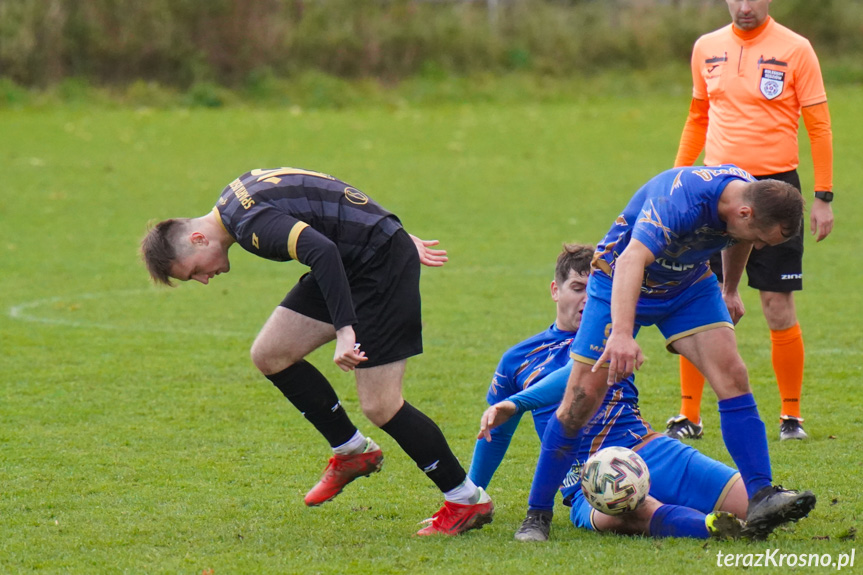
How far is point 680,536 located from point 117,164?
54.8 feet

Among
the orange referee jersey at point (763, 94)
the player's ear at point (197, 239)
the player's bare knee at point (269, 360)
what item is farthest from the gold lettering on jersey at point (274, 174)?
the orange referee jersey at point (763, 94)

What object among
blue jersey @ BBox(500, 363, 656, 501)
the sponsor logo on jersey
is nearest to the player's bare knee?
blue jersey @ BBox(500, 363, 656, 501)

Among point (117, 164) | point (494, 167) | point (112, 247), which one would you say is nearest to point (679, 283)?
point (112, 247)

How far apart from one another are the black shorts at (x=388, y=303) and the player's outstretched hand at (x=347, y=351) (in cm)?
39

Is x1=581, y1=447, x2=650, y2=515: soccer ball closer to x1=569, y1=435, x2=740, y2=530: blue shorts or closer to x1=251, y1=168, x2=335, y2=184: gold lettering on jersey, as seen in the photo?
x1=569, y1=435, x2=740, y2=530: blue shorts

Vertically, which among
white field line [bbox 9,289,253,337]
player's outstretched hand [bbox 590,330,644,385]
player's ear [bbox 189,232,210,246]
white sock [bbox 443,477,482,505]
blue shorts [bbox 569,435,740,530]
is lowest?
white field line [bbox 9,289,253,337]

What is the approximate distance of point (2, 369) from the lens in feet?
28.0

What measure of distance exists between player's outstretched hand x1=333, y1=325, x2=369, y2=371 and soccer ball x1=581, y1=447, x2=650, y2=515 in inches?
43.9

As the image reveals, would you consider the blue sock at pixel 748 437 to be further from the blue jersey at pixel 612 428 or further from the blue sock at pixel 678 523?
the blue jersey at pixel 612 428

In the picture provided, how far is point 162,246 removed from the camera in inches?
198

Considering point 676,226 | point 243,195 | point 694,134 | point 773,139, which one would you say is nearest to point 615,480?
point 676,226

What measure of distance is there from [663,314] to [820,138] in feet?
8.46

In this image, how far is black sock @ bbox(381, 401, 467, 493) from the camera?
5.15m

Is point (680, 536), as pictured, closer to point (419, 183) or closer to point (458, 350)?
point (458, 350)
